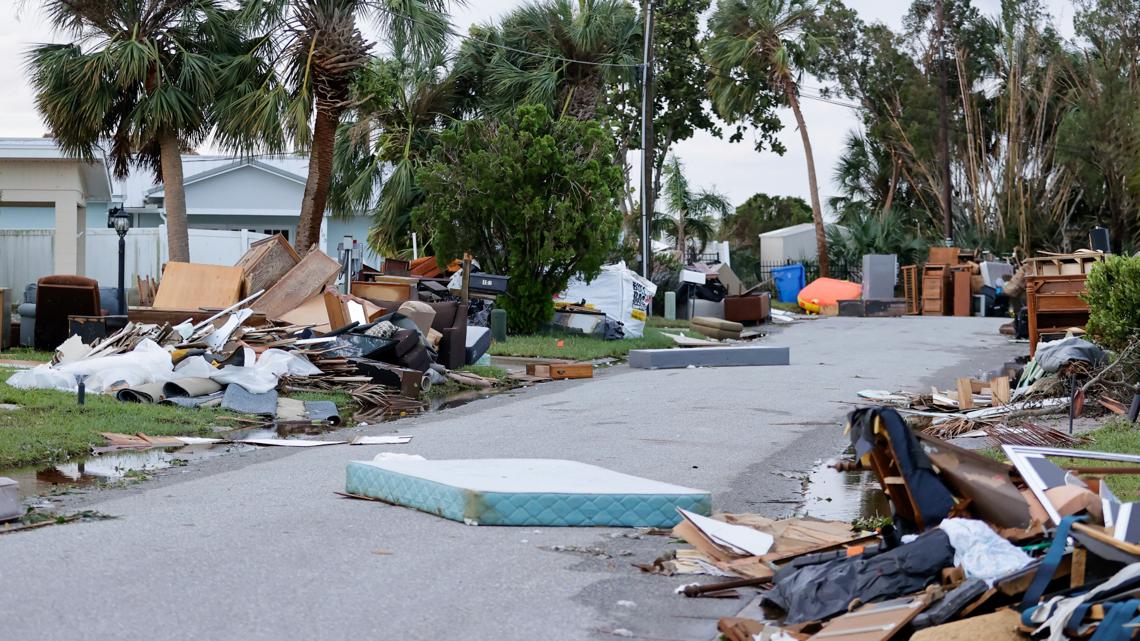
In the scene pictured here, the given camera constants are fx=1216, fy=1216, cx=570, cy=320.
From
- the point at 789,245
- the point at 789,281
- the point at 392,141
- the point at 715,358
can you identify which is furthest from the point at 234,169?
the point at 789,245

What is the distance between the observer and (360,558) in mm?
6027

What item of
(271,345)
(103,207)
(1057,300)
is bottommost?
(271,345)

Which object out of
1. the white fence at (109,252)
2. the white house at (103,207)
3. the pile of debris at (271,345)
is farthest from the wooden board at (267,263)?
the white fence at (109,252)

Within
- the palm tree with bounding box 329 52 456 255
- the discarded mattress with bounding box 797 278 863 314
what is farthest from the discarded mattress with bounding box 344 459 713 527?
the discarded mattress with bounding box 797 278 863 314

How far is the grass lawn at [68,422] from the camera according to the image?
9.82m

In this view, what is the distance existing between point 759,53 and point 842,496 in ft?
121

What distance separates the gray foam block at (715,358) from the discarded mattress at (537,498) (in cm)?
1208

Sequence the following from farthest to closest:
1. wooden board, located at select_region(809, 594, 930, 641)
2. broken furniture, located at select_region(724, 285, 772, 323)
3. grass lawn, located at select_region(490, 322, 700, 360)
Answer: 1. broken furniture, located at select_region(724, 285, 772, 323)
2. grass lawn, located at select_region(490, 322, 700, 360)
3. wooden board, located at select_region(809, 594, 930, 641)

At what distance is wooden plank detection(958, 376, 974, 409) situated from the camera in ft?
42.3

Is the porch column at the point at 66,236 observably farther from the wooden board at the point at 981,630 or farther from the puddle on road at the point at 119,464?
the wooden board at the point at 981,630

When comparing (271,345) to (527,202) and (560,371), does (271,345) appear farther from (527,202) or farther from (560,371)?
(527,202)

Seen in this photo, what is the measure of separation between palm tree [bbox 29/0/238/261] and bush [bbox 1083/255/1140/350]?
52.6 ft

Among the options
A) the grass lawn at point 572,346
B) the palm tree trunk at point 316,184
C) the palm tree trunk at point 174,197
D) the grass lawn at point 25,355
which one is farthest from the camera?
the palm tree trunk at point 174,197

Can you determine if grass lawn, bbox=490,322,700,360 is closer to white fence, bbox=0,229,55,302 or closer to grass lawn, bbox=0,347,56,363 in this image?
grass lawn, bbox=0,347,56,363
